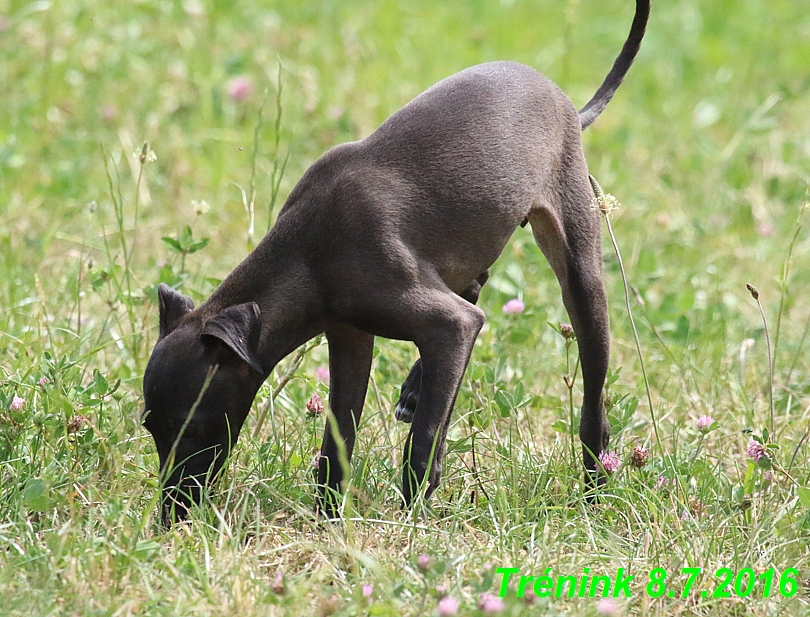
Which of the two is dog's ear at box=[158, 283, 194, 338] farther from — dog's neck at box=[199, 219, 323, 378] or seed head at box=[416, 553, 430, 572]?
seed head at box=[416, 553, 430, 572]

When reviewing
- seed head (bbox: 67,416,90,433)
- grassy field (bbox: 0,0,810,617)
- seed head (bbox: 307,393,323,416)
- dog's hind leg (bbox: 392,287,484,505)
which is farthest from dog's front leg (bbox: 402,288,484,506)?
seed head (bbox: 67,416,90,433)

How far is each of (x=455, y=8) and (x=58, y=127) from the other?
178 inches

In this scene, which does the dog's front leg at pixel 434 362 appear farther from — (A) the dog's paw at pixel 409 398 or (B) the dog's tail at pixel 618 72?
(B) the dog's tail at pixel 618 72

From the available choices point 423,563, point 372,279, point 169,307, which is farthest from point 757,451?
point 169,307

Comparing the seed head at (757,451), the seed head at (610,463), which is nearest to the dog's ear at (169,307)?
the seed head at (610,463)

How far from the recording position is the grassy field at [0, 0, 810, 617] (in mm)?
3287

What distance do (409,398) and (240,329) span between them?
1026 mm

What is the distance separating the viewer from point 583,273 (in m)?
4.13

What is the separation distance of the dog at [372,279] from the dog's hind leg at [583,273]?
44 mm

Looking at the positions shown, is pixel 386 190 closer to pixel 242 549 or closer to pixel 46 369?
pixel 242 549

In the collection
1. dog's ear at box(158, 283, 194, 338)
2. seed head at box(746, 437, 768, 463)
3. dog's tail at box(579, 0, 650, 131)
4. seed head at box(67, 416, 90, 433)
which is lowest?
seed head at box(67, 416, 90, 433)

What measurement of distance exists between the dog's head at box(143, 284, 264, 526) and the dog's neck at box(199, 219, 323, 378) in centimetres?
9

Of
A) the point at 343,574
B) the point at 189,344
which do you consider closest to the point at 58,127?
the point at 189,344

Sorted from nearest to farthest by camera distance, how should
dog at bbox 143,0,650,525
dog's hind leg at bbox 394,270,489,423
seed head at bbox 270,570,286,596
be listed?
seed head at bbox 270,570,286,596 → dog at bbox 143,0,650,525 → dog's hind leg at bbox 394,270,489,423
